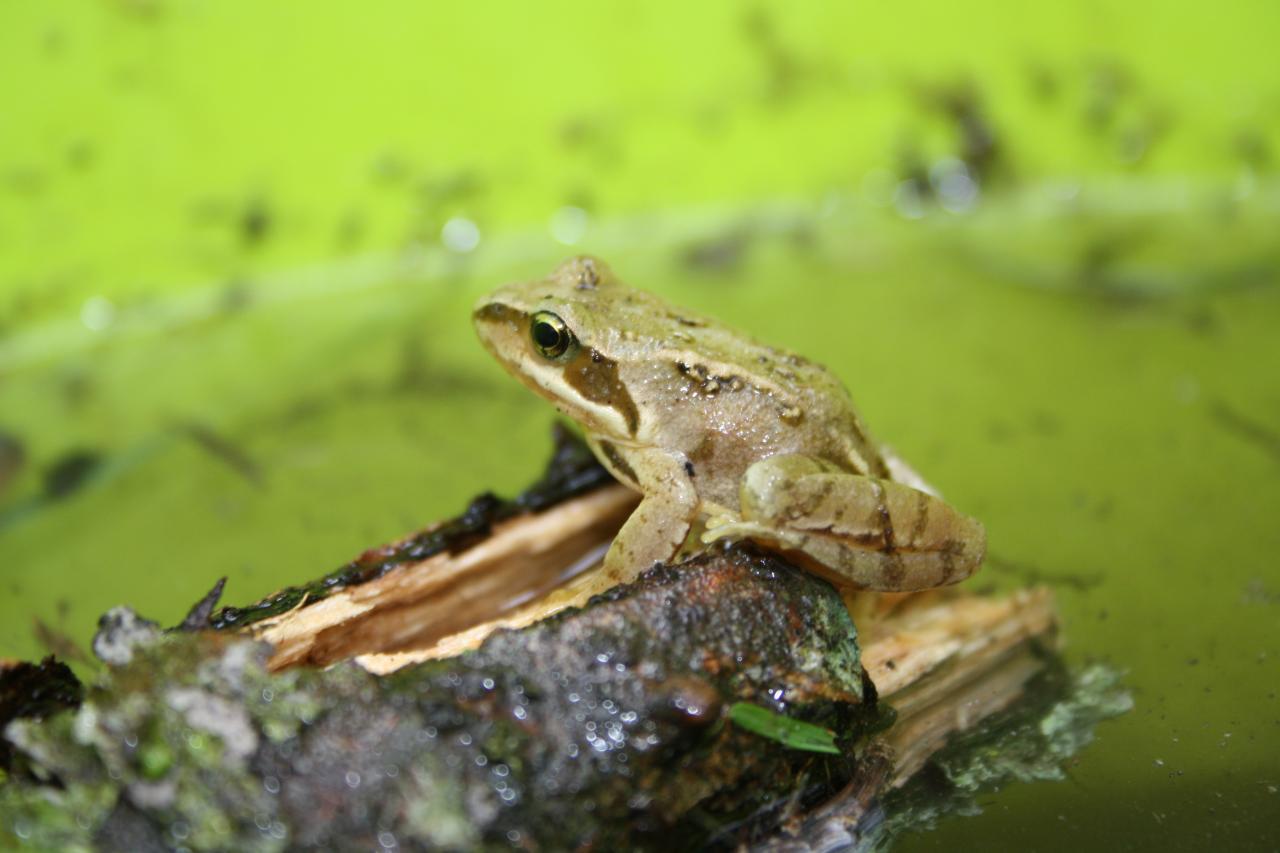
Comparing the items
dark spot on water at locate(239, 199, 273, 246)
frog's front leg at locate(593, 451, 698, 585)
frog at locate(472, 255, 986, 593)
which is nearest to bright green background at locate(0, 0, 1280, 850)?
dark spot on water at locate(239, 199, 273, 246)

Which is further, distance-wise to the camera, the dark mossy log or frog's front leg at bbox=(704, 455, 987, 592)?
frog's front leg at bbox=(704, 455, 987, 592)

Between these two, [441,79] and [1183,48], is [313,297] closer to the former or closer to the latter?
[441,79]

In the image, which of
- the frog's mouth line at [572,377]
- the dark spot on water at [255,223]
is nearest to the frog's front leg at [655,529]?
the frog's mouth line at [572,377]

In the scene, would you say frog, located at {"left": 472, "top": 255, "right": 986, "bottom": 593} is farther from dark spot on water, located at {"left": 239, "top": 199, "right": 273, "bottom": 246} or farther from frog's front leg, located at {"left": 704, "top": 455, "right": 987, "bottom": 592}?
dark spot on water, located at {"left": 239, "top": 199, "right": 273, "bottom": 246}

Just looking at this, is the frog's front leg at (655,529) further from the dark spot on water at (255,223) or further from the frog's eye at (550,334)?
the dark spot on water at (255,223)

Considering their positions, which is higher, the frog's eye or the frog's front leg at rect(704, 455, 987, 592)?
the frog's eye

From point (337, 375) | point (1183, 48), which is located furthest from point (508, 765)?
point (1183, 48)
